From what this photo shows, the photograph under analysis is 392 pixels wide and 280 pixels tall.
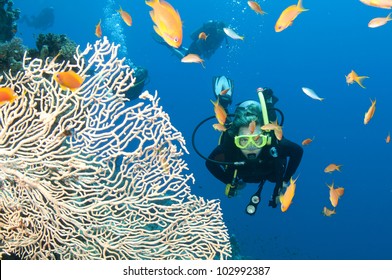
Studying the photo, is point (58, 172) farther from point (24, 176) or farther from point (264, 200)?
point (264, 200)

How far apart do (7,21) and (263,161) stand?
24.2 feet

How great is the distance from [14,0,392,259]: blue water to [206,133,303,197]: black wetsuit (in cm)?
4024

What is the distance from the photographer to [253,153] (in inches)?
194

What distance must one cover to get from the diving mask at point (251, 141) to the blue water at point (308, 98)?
40816 mm

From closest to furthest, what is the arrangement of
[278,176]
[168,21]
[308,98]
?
[168,21], [278,176], [308,98]

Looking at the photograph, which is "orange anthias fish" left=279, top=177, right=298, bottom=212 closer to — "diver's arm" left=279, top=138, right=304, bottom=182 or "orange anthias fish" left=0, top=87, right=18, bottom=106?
"diver's arm" left=279, top=138, right=304, bottom=182

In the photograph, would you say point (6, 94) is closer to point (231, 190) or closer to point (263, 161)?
point (231, 190)

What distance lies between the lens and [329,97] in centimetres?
6762

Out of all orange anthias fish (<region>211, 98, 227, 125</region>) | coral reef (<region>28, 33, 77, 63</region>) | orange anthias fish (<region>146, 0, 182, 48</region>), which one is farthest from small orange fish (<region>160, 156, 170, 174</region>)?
coral reef (<region>28, 33, 77, 63</region>)

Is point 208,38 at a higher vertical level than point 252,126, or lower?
higher

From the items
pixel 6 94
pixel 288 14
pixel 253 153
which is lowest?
pixel 253 153

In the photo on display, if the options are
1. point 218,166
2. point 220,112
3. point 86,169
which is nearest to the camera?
point 86,169

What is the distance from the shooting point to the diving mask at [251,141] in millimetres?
4840

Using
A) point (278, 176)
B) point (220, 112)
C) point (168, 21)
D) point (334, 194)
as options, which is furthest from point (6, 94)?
point (334, 194)
